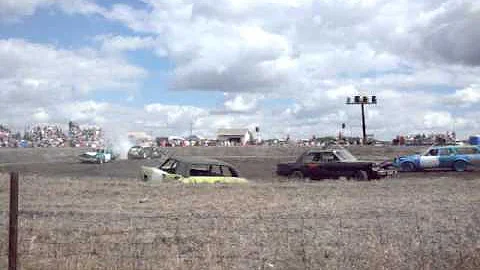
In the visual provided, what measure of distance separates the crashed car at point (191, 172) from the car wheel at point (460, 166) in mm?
12811

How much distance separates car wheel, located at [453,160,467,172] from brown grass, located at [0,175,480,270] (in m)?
13.6

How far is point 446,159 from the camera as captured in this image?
93.5 ft

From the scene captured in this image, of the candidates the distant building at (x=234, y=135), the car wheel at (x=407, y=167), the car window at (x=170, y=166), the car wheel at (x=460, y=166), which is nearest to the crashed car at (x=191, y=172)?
the car window at (x=170, y=166)

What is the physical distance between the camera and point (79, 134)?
111 meters

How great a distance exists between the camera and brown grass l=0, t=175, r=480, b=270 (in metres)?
7.35

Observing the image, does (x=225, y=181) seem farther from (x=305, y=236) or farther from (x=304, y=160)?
(x=305, y=236)

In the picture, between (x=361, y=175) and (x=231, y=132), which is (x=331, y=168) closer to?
(x=361, y=175)

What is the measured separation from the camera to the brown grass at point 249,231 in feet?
24.1

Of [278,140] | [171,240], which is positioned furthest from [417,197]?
[278,140]

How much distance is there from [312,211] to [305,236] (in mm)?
2894

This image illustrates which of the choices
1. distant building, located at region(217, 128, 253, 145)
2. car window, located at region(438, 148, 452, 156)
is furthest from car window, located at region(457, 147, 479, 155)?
distant building, located at region(217, 128, 253, 145)

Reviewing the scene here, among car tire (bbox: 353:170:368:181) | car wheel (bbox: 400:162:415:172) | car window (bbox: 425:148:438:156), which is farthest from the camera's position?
car wheel (bbox: 400:162:415:172)

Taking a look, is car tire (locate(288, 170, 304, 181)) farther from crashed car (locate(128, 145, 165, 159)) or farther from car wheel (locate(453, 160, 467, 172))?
crashed car (locate(128, 145, 165, 159))

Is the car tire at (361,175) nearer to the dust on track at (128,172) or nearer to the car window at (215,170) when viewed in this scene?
the dust on track at (128,172)
